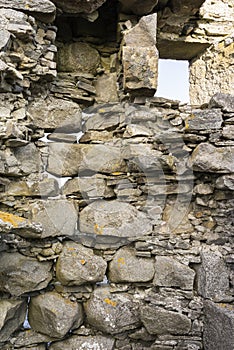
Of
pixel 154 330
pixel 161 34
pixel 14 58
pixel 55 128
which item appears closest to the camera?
pixel 14 58

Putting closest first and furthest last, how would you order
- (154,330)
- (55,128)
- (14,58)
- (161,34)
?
(14,58), (154,330), (55,128), (161,34)

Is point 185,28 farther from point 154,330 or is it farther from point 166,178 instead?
point 154,330

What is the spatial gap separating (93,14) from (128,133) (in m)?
1.67

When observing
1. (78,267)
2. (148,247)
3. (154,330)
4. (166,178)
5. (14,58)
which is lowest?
(154,330)

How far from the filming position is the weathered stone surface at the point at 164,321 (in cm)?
383

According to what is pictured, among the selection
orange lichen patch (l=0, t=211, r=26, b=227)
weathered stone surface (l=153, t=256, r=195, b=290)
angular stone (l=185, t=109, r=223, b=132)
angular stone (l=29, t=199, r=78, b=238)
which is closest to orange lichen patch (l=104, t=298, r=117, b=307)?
weathered stone surface (l=153, t=256, r=195, b=290)

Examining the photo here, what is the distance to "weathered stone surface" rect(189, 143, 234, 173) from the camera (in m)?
3.79

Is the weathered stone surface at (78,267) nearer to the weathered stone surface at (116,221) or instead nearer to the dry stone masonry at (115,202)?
the dry stone masonry at (115,202)

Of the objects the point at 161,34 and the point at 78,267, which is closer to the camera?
the point at 78,267

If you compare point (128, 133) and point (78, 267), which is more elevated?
point (128, 133)

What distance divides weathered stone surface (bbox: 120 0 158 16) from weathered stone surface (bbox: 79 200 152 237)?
8.83ft

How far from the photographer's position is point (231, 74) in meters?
4.36

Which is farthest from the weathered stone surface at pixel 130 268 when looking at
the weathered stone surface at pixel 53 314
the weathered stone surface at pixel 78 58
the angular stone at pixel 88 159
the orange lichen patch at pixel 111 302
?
the weathered stone surface at pixel 78 58

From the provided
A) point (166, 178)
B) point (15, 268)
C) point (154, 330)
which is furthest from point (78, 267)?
point (166, 178)
